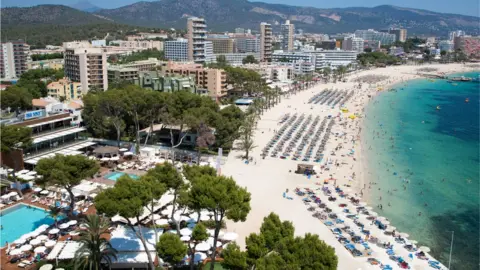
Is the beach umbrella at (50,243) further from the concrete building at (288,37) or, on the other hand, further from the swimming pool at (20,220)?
the concrete building at (288,37)

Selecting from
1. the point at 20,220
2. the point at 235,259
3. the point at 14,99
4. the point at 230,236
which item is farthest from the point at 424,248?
the point at 14,99

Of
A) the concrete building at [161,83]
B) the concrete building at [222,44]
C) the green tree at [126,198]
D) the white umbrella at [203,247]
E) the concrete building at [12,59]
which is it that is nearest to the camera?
the green tree at [126,198]

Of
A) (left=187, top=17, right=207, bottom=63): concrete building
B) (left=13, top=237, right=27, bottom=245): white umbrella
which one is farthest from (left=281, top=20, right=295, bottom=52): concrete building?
(left=13, top=237, right=27, bottom=245): white umbrella

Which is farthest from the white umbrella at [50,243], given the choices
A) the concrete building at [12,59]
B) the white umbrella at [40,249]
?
the concrete building at [12,59]

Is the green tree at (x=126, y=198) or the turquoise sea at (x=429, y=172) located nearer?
the green tree at (x=126, y=198)

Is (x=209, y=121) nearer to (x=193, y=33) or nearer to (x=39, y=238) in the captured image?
(x=39, y=238)

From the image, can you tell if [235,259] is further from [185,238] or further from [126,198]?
[185,238]
